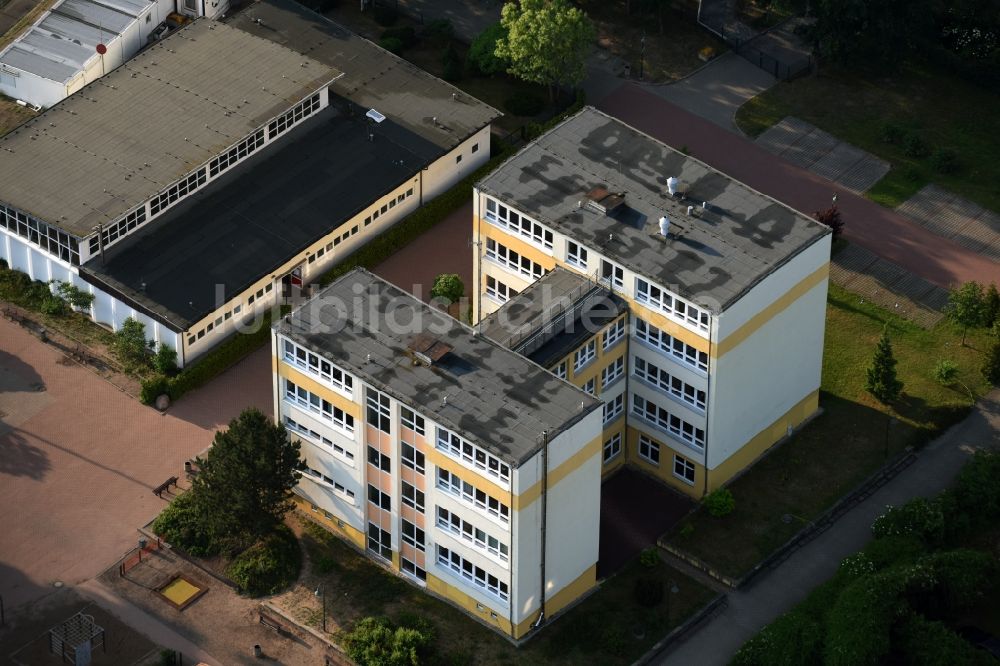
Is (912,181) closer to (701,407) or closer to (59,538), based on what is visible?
(701,407)

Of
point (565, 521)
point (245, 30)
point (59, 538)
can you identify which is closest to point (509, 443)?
point (565, 521)

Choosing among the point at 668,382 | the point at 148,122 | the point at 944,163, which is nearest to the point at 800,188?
the point at 944,163

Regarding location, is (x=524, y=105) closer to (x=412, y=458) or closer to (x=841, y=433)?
(x=841, y=433)

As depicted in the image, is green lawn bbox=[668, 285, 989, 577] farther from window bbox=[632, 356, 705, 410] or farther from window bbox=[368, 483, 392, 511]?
window bbox=[368, 483, 392, 511]

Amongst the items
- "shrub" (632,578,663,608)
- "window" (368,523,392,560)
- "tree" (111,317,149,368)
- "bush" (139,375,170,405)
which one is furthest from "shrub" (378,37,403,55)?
"shrub" (632,578,663,608)

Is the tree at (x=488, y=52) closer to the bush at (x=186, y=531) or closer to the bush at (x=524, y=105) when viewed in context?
the bush at (x=524, y=105)

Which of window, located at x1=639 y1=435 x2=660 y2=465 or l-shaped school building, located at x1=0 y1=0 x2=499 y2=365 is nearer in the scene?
window, located at x1=639 y1=435 x2=660 y2=465

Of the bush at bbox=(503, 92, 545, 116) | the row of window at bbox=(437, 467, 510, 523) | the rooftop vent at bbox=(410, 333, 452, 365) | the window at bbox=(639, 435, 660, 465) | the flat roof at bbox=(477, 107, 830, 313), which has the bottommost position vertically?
the window at bbox=(639, 435, 660, 465)
